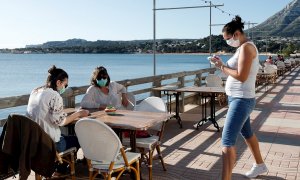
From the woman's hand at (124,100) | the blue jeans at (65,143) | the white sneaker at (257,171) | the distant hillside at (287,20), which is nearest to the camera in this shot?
the blue jeans at (65,143)

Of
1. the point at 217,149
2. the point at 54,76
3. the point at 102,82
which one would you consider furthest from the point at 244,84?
the point at 217,149

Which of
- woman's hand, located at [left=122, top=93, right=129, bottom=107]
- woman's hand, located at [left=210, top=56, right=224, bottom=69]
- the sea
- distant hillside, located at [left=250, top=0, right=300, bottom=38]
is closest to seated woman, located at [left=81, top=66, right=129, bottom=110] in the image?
woman's hand, located at [left=122, top=93, right=129, bottom=107]

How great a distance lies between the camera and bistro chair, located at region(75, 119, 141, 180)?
3.30 meters

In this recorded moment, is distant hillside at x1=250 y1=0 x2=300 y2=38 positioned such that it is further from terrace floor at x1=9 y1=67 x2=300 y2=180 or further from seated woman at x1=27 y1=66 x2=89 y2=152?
seated woman at x1=27 y1=66 x2=89 y2=152

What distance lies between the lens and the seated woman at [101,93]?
199 inches

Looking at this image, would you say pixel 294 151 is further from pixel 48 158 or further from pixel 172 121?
pixel 48 158

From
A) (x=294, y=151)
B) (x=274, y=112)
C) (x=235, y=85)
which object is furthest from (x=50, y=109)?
(x=274, y=112)

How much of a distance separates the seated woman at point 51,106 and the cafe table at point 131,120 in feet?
1.47

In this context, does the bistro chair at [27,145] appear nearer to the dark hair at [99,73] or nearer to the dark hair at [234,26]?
the dark hair at [99,73]

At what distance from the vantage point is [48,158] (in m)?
3.53

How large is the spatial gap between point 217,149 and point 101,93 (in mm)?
1823

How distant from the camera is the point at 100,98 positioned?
5.19 m

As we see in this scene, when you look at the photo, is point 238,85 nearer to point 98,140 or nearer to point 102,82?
point 98,140

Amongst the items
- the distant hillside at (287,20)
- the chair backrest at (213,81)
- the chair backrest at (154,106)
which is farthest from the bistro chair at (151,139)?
the distant hillside at (287,20)
